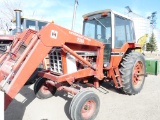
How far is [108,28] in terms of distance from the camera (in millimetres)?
4867

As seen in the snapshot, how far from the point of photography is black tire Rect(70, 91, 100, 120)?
3.56 m

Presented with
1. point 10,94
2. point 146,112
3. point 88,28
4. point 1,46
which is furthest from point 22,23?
point 146,112

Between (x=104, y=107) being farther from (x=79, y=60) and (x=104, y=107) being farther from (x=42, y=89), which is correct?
(x=42, y=89)

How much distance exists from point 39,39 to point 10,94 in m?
Result: 1.08

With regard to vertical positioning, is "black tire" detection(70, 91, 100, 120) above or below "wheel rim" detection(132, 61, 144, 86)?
below

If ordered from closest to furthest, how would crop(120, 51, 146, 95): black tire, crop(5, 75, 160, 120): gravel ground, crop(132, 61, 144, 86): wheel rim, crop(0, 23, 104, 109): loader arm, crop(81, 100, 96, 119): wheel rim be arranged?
crop(0, 23, 104, 109): loader arm, crop(81, 100, 96, 119): wheel rim, crop(5, 75, 160, 120): gravel ground, crop(120, 51, 146, 95): black tire, crop(132, 61, 144, 86): wheel rim

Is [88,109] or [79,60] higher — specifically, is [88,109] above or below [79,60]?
below

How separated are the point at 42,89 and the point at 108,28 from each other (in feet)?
8.06

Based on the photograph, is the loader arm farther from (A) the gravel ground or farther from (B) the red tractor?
(A) the gravel ground

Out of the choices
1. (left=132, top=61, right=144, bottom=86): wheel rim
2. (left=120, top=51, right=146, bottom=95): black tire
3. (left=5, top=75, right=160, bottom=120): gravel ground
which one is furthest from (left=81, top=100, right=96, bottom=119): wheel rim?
(left=132, top=61, right=144, bottom=86): wheel rim

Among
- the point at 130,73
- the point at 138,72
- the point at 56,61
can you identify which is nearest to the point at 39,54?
the point at 56,61

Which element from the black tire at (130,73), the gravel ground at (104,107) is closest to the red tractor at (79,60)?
the black tire at (130,73)

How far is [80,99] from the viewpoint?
3.61 meters

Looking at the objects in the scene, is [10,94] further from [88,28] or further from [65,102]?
[88,28]
